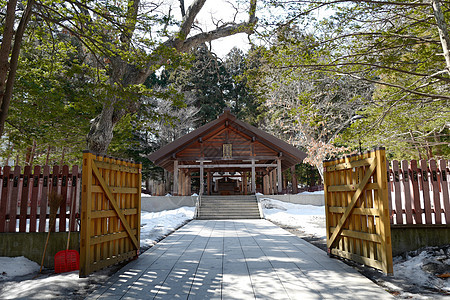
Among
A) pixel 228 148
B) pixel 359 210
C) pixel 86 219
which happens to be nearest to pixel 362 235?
pixel 359 210

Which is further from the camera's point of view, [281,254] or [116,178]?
[281,254]

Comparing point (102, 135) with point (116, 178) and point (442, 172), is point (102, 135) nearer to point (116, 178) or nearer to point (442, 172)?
point (116, 178)

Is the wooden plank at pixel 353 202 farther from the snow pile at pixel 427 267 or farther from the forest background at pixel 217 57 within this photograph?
the forest background at pixel 217 57

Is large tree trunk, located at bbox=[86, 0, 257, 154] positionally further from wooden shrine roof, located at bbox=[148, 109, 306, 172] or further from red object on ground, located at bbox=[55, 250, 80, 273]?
wooden shrine roof, located at bbox=[148, 109, 306, 172]

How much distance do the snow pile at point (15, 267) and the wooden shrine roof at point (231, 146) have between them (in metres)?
14.8

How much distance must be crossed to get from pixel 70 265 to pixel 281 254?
3.79 m

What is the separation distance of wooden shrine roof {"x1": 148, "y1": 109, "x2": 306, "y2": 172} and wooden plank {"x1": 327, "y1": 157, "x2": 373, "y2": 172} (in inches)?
602

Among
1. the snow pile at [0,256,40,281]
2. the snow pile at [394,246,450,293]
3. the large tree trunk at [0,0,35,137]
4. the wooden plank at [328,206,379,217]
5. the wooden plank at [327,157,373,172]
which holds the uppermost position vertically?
the large tree trunk at [0,0,35,137]

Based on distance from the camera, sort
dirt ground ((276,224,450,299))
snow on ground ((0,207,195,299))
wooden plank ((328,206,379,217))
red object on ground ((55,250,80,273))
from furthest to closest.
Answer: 1. red object on ground ((55,250,80,273))
2. wooden plank ((328,206,379,217))
3. snow on ground ((0,207,195,299))
4. dirt ground ((276,224,450,299))

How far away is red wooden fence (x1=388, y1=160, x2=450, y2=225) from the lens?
605 centimetres

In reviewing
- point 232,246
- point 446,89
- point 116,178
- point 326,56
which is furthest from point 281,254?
point 446,89

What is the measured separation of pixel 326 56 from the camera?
772cm

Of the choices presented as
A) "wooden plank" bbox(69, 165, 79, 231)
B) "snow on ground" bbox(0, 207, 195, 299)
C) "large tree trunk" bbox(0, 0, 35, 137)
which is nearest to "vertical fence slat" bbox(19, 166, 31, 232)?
"snow on ground" bbox(0, 207, 195, 299)

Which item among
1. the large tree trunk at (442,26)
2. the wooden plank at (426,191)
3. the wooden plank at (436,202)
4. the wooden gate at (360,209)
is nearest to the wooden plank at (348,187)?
the wooden gate at (360,209)
